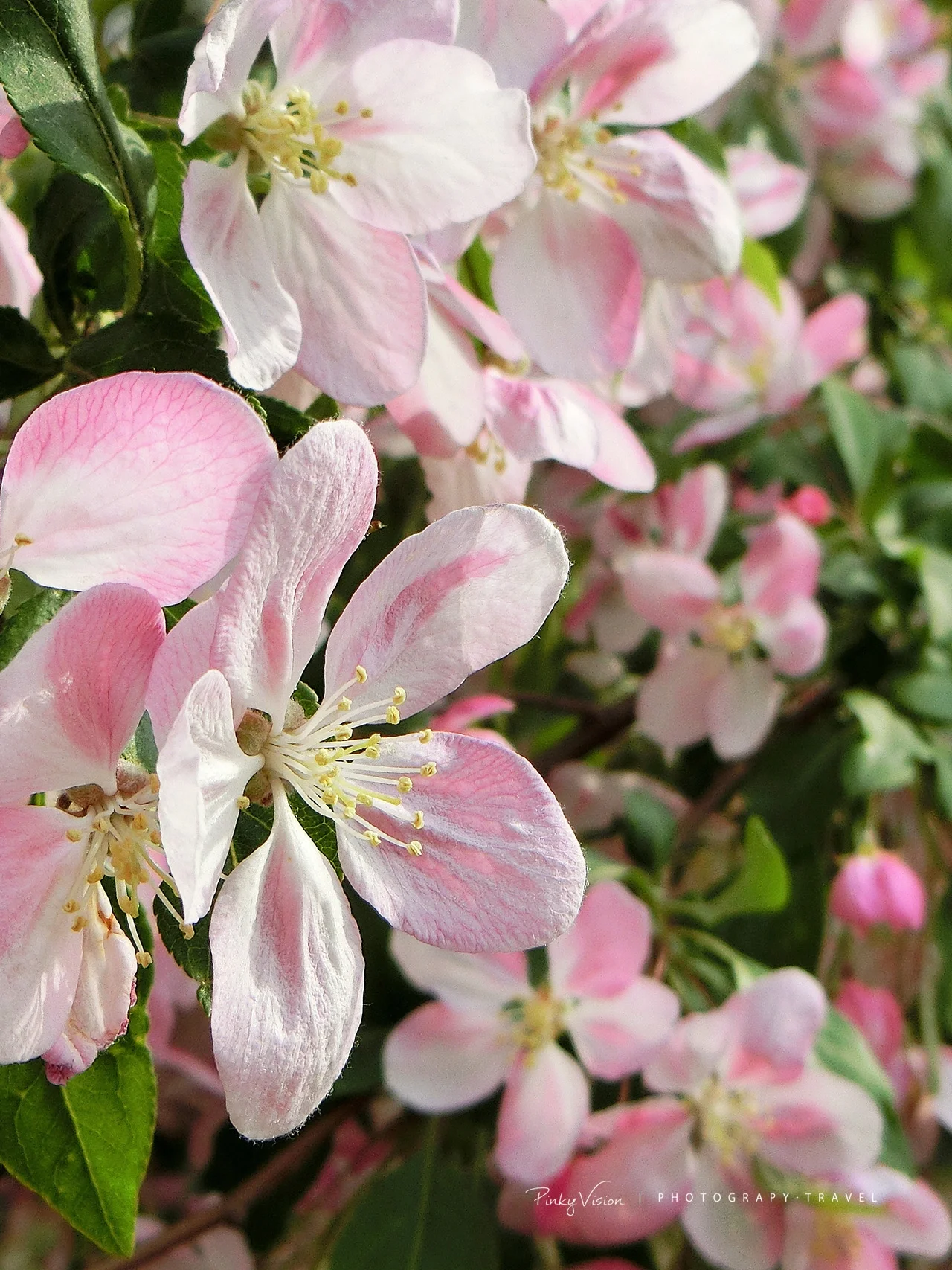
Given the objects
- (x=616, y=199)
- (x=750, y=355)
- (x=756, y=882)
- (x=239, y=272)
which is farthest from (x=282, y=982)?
(x=750, y=355)

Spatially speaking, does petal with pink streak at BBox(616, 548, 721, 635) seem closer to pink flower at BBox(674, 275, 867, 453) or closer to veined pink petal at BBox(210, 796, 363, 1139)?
pink flower at BBox(674, 275, 867, 453)

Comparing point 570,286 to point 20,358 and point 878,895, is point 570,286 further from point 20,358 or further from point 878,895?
point 878,895

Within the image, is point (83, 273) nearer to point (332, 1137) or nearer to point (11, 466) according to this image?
point (11, 466)

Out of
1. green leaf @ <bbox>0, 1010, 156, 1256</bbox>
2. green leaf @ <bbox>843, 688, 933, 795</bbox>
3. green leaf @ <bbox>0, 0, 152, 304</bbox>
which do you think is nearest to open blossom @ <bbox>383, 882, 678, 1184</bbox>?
green leaf @ <bbox>843, 688, 933, 795</bbox>

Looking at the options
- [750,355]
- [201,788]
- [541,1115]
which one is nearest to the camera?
[201,788]

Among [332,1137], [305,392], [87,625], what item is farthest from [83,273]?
[332,1137]

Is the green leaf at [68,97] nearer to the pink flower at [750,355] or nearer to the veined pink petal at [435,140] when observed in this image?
the veined pink petal at [435,140]
